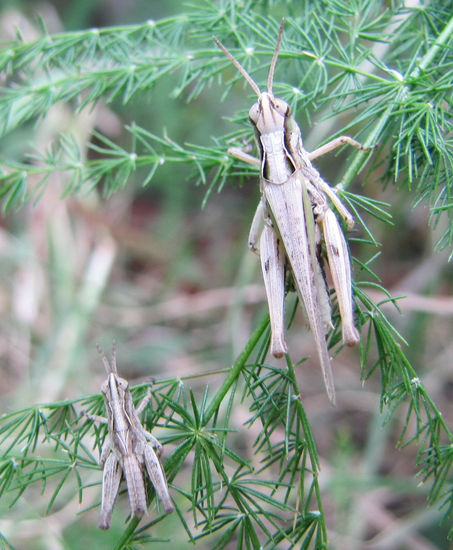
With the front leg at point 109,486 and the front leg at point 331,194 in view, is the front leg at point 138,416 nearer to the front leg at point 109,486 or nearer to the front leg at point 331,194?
the front leg at point 109,486

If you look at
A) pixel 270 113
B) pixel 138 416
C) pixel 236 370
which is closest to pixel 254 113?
pixel 270 113

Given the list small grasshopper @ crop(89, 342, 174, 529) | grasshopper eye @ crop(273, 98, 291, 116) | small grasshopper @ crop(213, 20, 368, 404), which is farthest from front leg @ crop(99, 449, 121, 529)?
grasshopper eye @ crop(273, 98, 291, 116)

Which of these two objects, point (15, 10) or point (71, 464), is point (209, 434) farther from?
point (15, 10)

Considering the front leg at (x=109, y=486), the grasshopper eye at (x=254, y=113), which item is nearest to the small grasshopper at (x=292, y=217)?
the grasshopper eye at (x=254, y=113)

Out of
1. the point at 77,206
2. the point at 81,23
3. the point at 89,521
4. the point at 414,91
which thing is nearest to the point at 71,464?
the point at 414,91

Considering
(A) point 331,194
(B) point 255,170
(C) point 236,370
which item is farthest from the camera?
(B) point 255,170

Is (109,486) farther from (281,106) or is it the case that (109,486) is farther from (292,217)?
(281,106)

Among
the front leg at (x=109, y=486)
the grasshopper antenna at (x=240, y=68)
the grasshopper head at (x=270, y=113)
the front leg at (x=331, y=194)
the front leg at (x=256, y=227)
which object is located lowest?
the front leg at (x=109, y=486)
